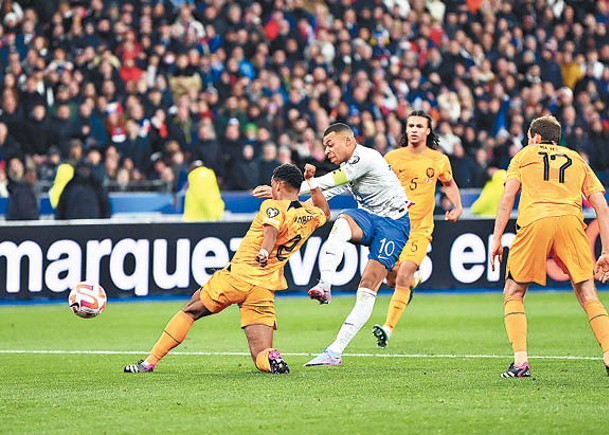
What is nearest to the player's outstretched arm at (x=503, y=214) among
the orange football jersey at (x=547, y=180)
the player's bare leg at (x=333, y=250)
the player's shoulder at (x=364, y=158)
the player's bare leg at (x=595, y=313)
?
the orange football jersey at (x=547, y=180)

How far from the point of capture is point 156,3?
80.4 ft

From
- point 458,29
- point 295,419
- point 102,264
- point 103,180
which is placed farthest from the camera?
point 458,29

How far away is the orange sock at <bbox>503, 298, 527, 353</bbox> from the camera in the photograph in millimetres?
9641

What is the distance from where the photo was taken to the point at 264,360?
10078 millimetres

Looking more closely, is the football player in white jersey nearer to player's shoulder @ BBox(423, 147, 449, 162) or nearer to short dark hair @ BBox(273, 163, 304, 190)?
short dark hair @ BBox(273, 163, 304, 190)

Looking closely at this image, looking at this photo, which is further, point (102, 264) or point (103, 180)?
point (103, 180)

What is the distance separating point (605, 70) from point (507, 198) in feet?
62.2

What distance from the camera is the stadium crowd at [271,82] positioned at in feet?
70.6

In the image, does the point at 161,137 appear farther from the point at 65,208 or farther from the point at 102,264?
the point at 102,264

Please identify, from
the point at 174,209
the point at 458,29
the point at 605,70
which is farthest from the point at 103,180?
the point at 605,70

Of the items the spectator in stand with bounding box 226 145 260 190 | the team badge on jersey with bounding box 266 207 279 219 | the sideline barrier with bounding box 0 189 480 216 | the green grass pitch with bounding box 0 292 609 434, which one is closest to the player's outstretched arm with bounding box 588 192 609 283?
the green grass pitch with bounding box 0 292 609 434

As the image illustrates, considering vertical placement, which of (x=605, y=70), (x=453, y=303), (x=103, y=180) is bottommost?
(x=453, y=303)

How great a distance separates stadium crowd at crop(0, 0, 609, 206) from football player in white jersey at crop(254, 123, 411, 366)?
9.31m

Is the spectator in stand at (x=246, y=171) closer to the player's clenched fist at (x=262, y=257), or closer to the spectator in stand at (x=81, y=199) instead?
the spectator in stand at (x=81, y=199)
